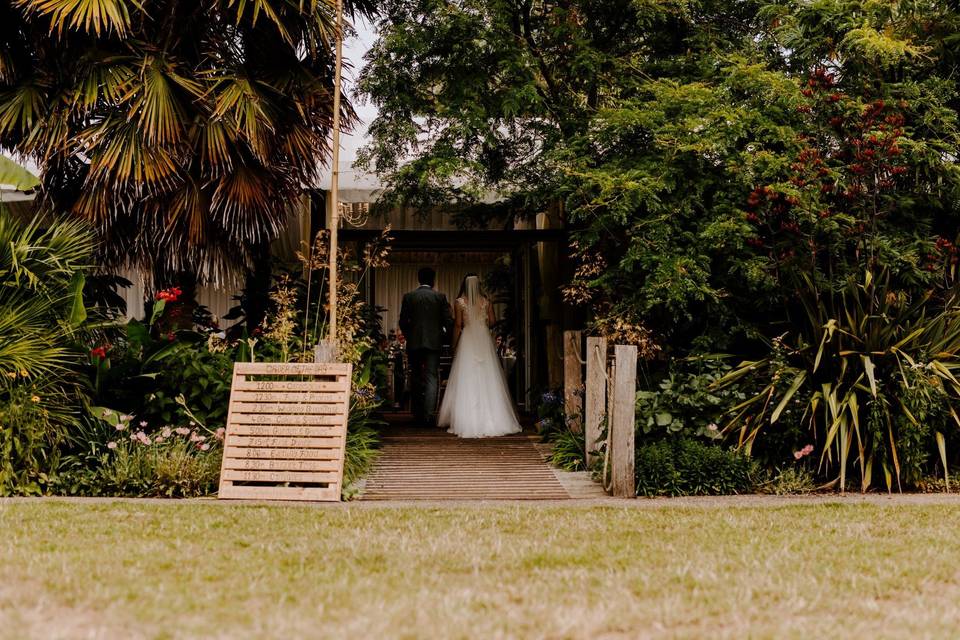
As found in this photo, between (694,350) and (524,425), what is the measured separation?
10.8 feet

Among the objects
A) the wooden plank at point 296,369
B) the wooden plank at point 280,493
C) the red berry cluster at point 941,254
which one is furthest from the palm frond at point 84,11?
the red berry cluster at point 941,254

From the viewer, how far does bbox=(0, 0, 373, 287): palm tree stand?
7430 mm

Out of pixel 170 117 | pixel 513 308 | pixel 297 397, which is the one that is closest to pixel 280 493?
pixel 297 397

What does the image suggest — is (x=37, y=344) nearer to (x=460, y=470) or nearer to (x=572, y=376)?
(x=460, y=470)

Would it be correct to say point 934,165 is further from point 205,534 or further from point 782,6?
point 205,534

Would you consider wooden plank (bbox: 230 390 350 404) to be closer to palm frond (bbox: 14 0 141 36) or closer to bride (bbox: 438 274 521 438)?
palm frond (bbox: 14 0 141 36)

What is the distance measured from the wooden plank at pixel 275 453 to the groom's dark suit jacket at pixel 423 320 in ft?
11.7

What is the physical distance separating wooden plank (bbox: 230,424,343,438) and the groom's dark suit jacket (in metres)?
3.46

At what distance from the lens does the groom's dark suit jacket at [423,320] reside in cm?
998

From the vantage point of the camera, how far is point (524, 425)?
10.6m

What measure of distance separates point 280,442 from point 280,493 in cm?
40

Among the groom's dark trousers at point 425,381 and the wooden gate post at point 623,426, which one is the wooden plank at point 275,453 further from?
the groom's dark trousers at point 425,381

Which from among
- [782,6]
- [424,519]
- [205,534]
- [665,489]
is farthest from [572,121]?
[205,534]

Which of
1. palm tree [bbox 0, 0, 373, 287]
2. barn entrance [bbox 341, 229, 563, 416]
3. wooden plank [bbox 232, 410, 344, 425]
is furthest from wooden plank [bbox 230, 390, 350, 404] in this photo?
barn entrance [bbox 341, 229, 563, 416]
